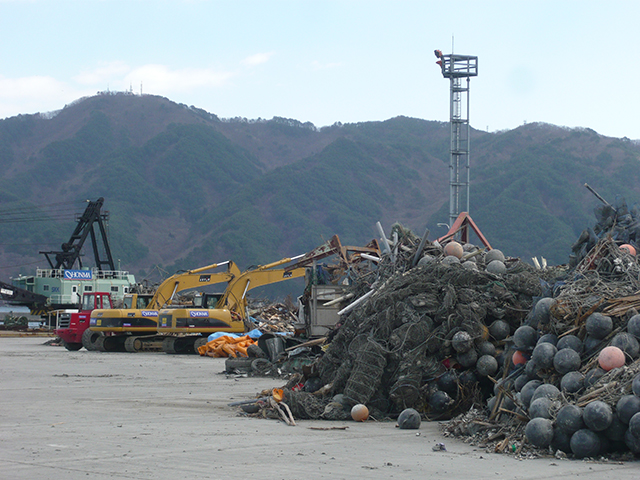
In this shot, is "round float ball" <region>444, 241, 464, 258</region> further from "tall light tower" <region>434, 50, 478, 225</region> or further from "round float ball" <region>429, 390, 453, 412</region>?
"tall light tower" <region>434, 50, 478, 225</region>

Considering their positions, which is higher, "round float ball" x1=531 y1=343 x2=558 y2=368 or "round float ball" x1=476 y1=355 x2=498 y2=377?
"round float ball" x1=531 y1=343 x2=558 y2=368

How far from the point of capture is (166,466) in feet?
28.3

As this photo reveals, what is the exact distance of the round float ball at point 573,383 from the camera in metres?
9.73

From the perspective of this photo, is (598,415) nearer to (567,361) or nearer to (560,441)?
(560,441)

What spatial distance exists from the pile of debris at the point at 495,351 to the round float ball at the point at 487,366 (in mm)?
23

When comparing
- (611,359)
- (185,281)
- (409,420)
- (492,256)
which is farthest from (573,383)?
(185,281)

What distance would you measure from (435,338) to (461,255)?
3235 millimetres

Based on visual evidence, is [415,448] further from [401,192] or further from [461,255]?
[401,192]

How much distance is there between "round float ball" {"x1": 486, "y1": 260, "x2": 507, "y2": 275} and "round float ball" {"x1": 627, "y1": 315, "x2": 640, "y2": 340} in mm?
4695

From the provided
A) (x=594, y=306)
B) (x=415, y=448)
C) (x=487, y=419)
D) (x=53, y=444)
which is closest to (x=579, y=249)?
(x=594, y=306)

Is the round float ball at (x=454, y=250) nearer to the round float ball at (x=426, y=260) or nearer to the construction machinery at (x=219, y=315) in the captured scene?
the round float ball at (x=426, y=260)

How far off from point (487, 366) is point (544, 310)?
184cm

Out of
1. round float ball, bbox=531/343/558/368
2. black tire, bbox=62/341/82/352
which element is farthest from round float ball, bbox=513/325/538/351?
black tire, bbox=62/341/82/352

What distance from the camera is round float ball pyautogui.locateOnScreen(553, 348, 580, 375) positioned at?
10.1 m
